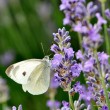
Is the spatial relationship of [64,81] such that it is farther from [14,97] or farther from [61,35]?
[14,97]

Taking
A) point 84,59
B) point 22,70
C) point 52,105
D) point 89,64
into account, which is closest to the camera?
point 89,64

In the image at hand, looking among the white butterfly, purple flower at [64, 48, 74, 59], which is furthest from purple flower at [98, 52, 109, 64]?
the white butterfly

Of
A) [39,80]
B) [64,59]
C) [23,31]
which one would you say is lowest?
[39,80]

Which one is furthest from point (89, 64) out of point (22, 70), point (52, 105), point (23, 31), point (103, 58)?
point (23, 31)

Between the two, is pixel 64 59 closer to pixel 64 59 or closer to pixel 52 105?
pixel 64 59

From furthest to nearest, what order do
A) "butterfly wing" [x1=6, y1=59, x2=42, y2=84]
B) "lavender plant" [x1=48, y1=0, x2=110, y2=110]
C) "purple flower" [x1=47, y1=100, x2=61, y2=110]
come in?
"purple flower" [x1=47, y1=100, x2=61, y2=110] < "butterfly wing" [x1=6, y1=59, x2=42, y2=84] < "lavender plant" [x1=48, y1=0, x2=110, y2=110]

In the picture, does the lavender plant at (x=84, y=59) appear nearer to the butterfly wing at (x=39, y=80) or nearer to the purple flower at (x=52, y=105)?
the butterfly wing at (x=39, y=80)

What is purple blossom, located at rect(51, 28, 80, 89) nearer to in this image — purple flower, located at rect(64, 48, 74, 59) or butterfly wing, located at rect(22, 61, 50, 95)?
purple flower, located at rect(64, 48, 74, 59)

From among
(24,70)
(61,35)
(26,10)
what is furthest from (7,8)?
(61,35)
